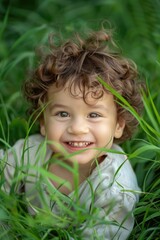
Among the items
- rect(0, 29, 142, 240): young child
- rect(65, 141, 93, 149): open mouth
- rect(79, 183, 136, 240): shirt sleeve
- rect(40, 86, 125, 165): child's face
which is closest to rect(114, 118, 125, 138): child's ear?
rect(0, 29, 142, 240): young child

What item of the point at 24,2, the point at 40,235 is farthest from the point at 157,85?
the point at 24,2

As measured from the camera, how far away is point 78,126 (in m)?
2.14

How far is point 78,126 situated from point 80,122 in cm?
2

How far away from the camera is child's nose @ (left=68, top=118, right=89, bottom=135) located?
2.14 metres

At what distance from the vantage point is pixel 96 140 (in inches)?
86.6

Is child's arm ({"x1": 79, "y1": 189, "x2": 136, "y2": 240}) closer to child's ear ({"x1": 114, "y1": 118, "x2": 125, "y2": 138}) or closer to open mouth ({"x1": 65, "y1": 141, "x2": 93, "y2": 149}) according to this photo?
open mouth ({"x1": 65, "y1": 141, "x2": 93, "y2": 149})

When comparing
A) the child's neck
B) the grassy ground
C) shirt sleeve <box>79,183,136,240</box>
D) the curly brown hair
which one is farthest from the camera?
the child's neck

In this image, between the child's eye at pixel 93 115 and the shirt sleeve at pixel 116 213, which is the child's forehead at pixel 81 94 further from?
the shirt sleeve at pixel 116 213

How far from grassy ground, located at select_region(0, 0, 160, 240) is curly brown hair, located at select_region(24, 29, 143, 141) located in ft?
0.35

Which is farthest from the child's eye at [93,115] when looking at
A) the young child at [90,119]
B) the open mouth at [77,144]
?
the open mouth at [77,144]

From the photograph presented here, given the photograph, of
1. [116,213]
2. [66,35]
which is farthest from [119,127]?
[66,35]

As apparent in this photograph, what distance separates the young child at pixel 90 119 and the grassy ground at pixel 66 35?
0.09 meters

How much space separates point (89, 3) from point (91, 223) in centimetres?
285

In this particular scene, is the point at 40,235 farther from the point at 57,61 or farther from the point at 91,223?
the point at 57,61
